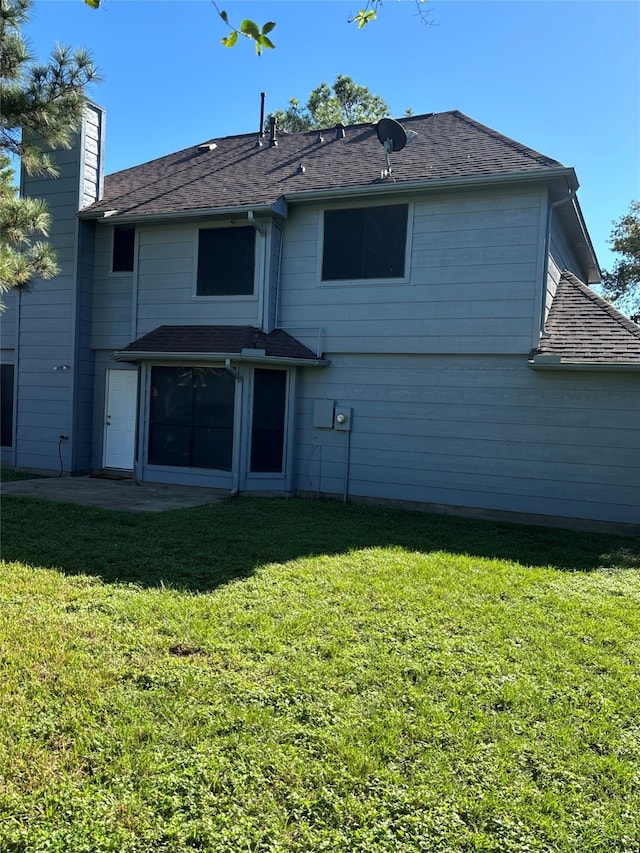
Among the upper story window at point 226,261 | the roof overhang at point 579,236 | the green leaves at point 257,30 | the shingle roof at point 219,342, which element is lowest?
the shingle roof at point 219,342

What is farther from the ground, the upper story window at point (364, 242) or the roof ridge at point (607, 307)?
the upper story window at point (364, 242)

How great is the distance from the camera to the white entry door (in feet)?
36.5

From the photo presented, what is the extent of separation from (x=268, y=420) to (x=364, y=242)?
3319 millimetres

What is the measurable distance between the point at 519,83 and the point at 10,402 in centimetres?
1082

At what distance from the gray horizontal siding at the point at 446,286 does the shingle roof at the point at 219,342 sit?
0.51 metres

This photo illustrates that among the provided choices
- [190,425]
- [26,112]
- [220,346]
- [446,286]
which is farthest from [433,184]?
[26,112]

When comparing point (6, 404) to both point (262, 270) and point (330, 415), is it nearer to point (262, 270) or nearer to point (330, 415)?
point (262, 270)

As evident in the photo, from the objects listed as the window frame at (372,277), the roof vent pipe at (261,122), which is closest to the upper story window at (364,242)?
the window frame at (372,277)

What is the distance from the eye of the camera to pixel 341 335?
31.1 ft

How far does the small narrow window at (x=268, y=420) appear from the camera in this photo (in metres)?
9.53

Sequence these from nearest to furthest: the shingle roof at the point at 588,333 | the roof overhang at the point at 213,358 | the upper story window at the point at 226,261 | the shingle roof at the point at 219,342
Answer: the shingle roof at the point at 588,333, the roof overhang at the point at 213,358, the shingle roof at the point at 219,342, the upper story window at the point at 226,261

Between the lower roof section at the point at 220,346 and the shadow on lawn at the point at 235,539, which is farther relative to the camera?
the lower roof section at the point at 220,346

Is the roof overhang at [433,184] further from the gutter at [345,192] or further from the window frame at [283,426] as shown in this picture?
the window frame at [283,426]

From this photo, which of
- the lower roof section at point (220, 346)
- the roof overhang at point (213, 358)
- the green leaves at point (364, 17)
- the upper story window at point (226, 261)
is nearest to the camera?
the green leaves at point (364, 17)
